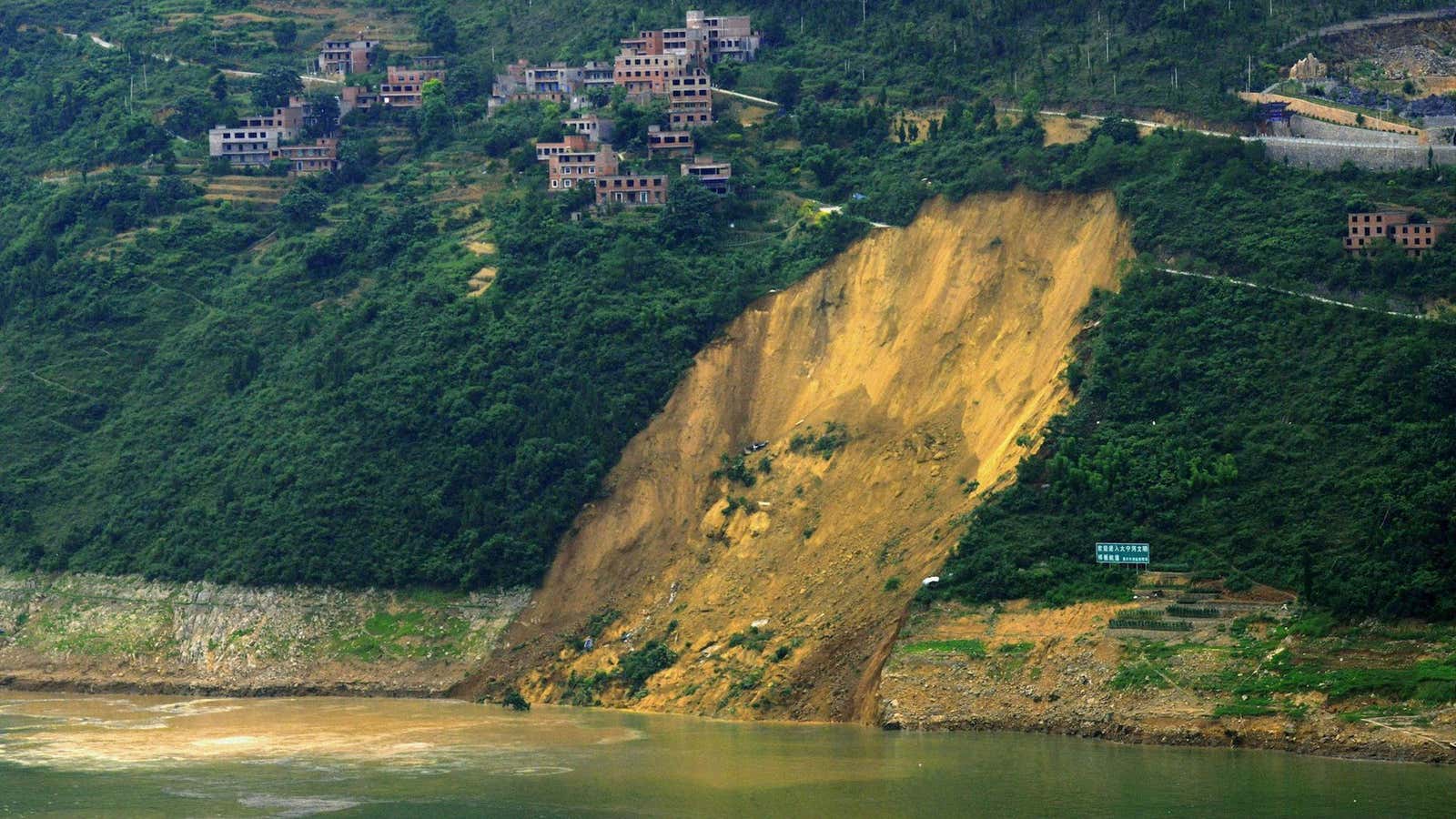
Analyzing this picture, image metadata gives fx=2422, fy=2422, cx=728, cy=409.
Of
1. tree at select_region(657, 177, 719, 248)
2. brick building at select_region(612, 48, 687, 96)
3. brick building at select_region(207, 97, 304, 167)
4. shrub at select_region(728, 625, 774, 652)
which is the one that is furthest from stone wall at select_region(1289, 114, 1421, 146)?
brick building at select_region(207, 97, 304, 167)

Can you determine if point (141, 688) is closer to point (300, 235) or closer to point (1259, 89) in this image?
point (300, 235)

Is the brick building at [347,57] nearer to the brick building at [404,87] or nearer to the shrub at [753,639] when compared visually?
the brick building at [404,87]

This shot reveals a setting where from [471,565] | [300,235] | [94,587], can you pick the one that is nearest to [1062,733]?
[471,565]

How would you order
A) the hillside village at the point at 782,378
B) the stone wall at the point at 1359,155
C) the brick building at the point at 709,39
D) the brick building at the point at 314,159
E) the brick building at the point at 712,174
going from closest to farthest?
the hillside village at the point at 782,378, the stone wall at the point at 1359,155, the brick building at the point at 712,174, the brick building at the point at 709,39, the brick building at the point at 314,159

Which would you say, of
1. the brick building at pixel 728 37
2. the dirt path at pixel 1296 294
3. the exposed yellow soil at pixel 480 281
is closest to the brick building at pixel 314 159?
the exposed yellow soil at pixel 480 281

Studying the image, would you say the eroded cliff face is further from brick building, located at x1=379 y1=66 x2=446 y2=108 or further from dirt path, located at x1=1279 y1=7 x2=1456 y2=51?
brick building, located at x1=379 y1=66 x2=446 y2=108
